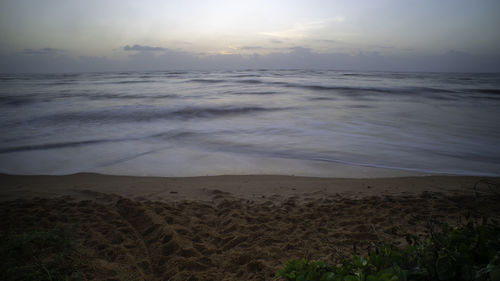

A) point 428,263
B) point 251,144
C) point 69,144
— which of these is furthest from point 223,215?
point 69,144

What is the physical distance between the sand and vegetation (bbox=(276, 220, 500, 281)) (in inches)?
28.2

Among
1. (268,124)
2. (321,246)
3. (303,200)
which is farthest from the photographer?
(268,124)

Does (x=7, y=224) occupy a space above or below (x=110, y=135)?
below

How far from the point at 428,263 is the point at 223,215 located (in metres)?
2.74

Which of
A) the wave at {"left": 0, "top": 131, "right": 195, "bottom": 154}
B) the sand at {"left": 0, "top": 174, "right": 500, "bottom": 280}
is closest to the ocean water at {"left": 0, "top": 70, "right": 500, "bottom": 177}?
the wave at {"left": 0, "top": 131, "right": 195, "bottom": 154}

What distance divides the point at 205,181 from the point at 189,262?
2.42 metres

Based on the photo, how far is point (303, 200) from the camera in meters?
4.21

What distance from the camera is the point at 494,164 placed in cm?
618

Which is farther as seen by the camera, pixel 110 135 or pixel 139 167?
pixel 110 135

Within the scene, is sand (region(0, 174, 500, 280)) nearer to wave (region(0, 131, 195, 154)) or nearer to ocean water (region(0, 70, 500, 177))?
ocean water (region(0, 70, 500, 177))

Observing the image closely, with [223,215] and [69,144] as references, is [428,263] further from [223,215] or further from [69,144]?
[69,144]

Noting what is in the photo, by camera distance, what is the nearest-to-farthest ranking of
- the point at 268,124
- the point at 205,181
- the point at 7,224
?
the point at 7,224
the point at 205,181
the point at 268,124

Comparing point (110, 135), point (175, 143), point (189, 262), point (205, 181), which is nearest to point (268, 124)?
point (175, 143)

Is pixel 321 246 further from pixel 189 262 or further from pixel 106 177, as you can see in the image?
pixel 106 177
